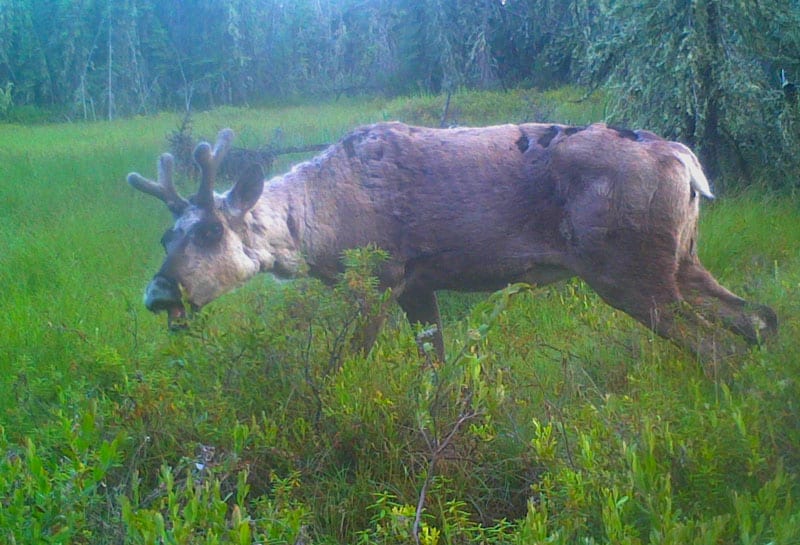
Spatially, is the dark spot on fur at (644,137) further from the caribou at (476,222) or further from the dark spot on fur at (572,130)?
the dark spot on fur at (572,130)

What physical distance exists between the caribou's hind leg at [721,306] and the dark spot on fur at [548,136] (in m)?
1.16

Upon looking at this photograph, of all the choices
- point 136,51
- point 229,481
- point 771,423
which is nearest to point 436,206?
point 229,481

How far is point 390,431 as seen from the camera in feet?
14.4

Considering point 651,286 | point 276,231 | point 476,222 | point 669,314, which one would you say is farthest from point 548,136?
point 276,231

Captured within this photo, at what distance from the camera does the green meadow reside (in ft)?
10.9

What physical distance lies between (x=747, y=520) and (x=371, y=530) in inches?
60.4

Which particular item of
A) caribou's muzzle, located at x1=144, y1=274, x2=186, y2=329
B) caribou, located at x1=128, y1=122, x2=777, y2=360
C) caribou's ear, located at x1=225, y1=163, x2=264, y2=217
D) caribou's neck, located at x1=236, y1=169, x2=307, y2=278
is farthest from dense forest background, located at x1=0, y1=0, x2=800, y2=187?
caribou's muzzle, located at x1=144, y1=274, x2=186, y2=329

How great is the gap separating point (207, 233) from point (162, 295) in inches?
21.3

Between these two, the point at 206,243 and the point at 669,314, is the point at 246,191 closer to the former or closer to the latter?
the point at 206,243

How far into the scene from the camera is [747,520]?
9.52 ft

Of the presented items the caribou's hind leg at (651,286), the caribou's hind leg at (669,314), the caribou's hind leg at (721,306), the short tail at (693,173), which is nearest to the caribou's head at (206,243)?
the caribou's hind leg at (651,286)

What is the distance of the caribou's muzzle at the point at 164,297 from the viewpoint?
5.64 meters

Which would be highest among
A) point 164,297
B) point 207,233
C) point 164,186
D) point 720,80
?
point 164,186

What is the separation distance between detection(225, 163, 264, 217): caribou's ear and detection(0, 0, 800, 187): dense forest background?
6293 millimetres
